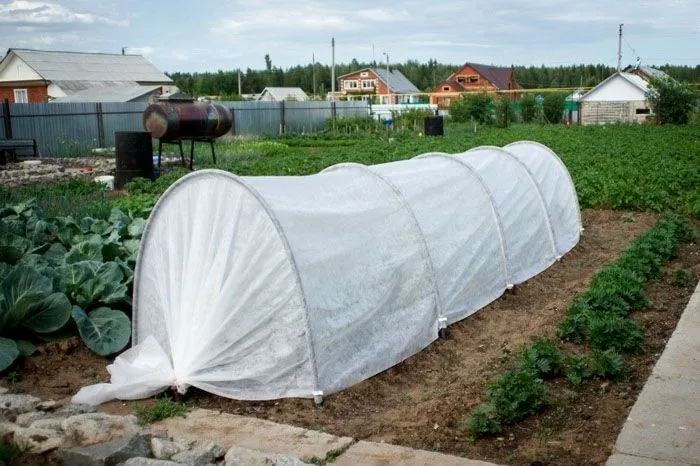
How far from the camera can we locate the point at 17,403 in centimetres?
521

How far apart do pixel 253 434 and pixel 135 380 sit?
3.78ft

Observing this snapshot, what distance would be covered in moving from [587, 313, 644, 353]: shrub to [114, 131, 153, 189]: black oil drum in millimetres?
12853

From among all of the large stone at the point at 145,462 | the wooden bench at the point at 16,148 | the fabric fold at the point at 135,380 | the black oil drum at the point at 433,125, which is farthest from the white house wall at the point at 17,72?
the large stone at the point at 145,462

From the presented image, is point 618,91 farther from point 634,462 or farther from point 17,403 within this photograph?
point 17,403

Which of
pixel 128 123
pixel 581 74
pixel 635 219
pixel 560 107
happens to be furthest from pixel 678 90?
pixel 581 74

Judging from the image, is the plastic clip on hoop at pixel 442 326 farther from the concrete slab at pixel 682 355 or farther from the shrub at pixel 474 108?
the shrub at pixel 474 108

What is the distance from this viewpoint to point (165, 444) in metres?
4.39

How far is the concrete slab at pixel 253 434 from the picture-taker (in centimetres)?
477

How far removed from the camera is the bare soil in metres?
4.93

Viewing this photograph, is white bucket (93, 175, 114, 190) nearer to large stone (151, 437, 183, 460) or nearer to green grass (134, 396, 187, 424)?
green grass (134, 396, 187, 424)

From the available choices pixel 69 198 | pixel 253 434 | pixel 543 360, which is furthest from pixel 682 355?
pixel 69 198

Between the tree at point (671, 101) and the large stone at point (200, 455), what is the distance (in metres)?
41.6

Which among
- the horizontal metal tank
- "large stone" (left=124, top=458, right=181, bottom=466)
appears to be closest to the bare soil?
"large stone" (left=124, top=458, right=181, bottom=466)

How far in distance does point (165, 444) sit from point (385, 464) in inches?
47.0
